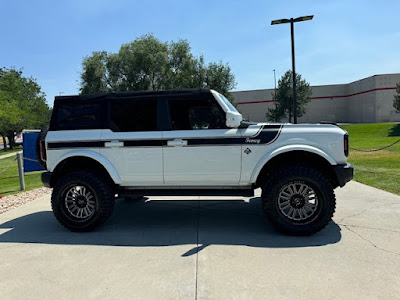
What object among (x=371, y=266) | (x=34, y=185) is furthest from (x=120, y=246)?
(x=34, y=185)

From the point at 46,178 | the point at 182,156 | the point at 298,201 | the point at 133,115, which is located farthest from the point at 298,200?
the point at 46,178

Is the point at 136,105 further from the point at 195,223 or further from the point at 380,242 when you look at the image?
the point at 380,242

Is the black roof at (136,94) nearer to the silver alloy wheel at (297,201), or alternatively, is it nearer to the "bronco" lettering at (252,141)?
the "bronco" lettering at (252,141)

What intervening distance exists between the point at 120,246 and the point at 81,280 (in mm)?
923

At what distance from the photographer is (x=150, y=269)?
3.45m

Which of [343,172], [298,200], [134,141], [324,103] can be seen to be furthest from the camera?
[324,103]

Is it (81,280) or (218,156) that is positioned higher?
(218,156)

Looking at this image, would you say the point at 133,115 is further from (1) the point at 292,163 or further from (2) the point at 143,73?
(2) the point at 143,73

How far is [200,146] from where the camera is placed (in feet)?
14.8

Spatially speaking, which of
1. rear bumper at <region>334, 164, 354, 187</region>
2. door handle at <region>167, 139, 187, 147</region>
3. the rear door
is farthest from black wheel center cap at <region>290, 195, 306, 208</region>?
the rear door

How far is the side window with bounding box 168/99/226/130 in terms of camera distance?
4617mm

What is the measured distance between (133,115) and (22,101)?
36.8 m

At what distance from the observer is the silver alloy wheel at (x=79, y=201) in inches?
188

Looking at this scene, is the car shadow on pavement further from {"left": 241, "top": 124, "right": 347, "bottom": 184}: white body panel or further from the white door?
{"left": 241, "top": 124, "right": 347, "bottom": 184}: white body panel
